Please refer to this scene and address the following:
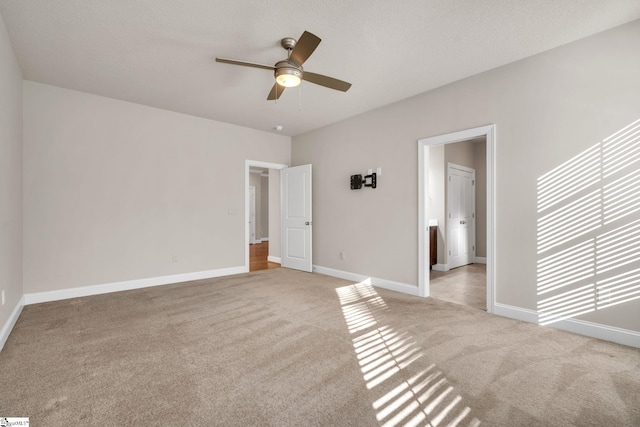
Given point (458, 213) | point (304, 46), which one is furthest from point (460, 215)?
point (304, 46)

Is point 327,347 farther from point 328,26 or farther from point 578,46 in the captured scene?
point 578,46

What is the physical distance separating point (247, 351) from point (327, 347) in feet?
2.17

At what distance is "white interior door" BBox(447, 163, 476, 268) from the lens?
6.10 m

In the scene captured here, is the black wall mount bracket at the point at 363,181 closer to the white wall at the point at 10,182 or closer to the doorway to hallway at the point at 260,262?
the doorway to hallway at the point at 260,262

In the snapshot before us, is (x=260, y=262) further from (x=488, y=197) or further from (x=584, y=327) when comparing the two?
(x=584, y=327)

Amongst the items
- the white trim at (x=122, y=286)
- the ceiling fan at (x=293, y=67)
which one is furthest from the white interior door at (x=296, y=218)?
the ceiling fan at (x=293, y=67)

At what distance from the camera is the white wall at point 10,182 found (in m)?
2.61

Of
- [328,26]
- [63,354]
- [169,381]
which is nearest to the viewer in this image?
[169,381]

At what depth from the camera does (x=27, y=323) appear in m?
3.07

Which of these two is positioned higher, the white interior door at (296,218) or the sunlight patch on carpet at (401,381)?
the white interior door at (296,218)

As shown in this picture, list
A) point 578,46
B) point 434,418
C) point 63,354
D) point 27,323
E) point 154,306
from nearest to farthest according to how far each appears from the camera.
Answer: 1. point 434,418
2. point 63,354
3. point 578,46
4. point 27,323
5. point 154,306

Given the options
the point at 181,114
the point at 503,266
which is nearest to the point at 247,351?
the point at 503,266

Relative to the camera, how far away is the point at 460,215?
21.0ft

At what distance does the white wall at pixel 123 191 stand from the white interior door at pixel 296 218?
3.09ft
